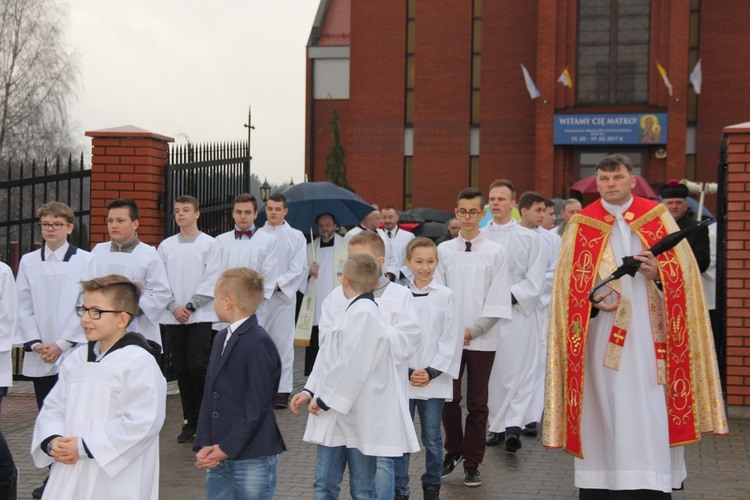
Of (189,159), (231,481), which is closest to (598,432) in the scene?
(231,481)

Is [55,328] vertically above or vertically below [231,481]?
above

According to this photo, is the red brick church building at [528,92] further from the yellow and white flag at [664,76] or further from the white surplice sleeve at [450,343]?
the white surplice sleeve at [450,343]

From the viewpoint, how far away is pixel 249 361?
201 inches

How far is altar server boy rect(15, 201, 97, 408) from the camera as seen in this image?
7.14m

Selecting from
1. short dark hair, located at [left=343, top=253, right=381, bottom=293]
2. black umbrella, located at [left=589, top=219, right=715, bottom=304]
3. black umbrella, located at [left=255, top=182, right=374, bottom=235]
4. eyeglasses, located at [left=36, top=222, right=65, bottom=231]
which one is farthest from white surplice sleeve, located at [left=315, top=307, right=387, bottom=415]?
black umbrella, located at [left=255, top=182, right=374, bottom=235]

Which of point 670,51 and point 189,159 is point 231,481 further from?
point 670,51

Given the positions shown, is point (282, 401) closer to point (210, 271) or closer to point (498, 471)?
point (210, 271)

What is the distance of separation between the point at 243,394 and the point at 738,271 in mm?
6269

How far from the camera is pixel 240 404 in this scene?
508cm

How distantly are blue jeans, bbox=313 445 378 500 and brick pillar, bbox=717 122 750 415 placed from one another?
5.35m

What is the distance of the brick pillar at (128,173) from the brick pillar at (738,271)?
18.9ft

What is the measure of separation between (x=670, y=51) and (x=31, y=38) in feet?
69.6

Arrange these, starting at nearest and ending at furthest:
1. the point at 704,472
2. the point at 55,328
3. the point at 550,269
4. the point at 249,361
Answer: the point at 249,361, the point at 55,328, the point at 704,472, the point at 550,269

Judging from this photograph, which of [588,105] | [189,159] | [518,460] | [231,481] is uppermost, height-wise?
[588,105]
